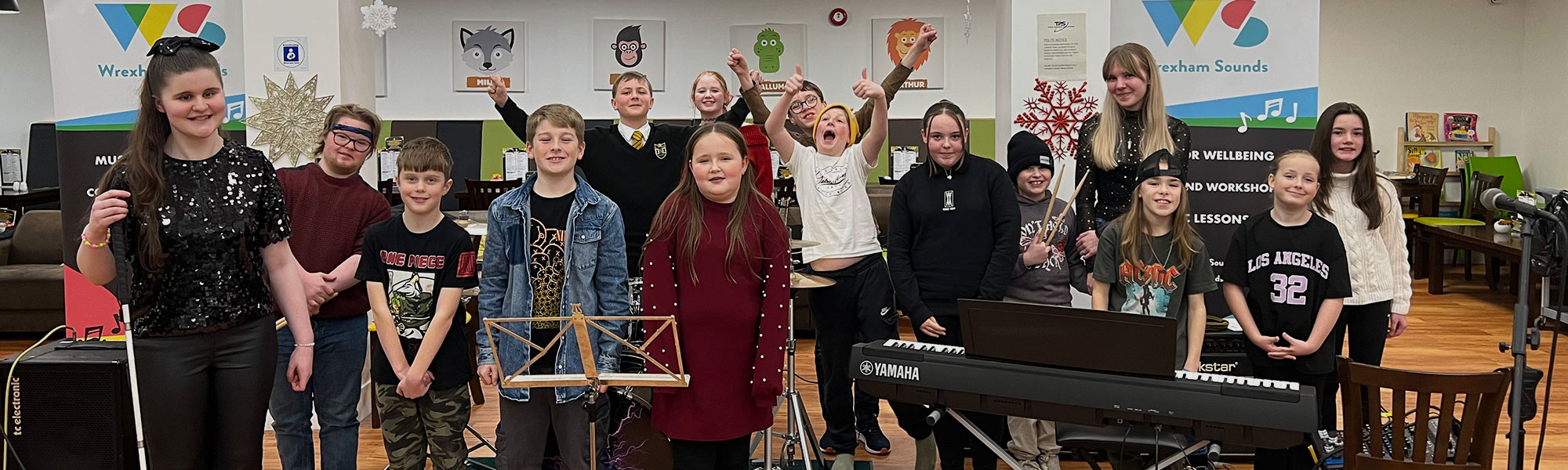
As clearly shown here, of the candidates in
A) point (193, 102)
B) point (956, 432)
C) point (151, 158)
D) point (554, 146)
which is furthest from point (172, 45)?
point (956, 432)

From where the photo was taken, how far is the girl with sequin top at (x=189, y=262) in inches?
82.2

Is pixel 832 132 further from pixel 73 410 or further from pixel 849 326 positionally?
pixel 73 410

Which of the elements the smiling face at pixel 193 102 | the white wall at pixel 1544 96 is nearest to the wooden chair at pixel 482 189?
the smiling face at pixel 193 102

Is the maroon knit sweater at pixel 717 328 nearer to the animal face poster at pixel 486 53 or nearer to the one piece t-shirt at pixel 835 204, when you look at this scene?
the one piece t-shirt at pixel 835 204

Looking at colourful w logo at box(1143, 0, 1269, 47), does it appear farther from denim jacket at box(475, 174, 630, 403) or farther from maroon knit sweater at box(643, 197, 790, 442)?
denim jacket at box(475, 174, 630, 403)

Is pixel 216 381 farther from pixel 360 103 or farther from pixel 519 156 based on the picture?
pixel 519 156

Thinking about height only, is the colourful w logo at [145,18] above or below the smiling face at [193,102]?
above

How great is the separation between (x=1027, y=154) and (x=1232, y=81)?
4.41 feet

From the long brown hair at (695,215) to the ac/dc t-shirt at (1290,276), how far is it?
1.43m

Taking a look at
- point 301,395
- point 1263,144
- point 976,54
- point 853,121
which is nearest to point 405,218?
point 301,395

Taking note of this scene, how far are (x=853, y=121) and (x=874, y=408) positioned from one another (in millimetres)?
1157

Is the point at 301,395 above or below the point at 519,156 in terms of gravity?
below

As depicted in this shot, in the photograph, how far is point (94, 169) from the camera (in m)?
4.19

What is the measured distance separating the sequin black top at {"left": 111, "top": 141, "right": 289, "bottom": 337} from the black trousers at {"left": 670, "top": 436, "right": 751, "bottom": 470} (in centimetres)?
100
